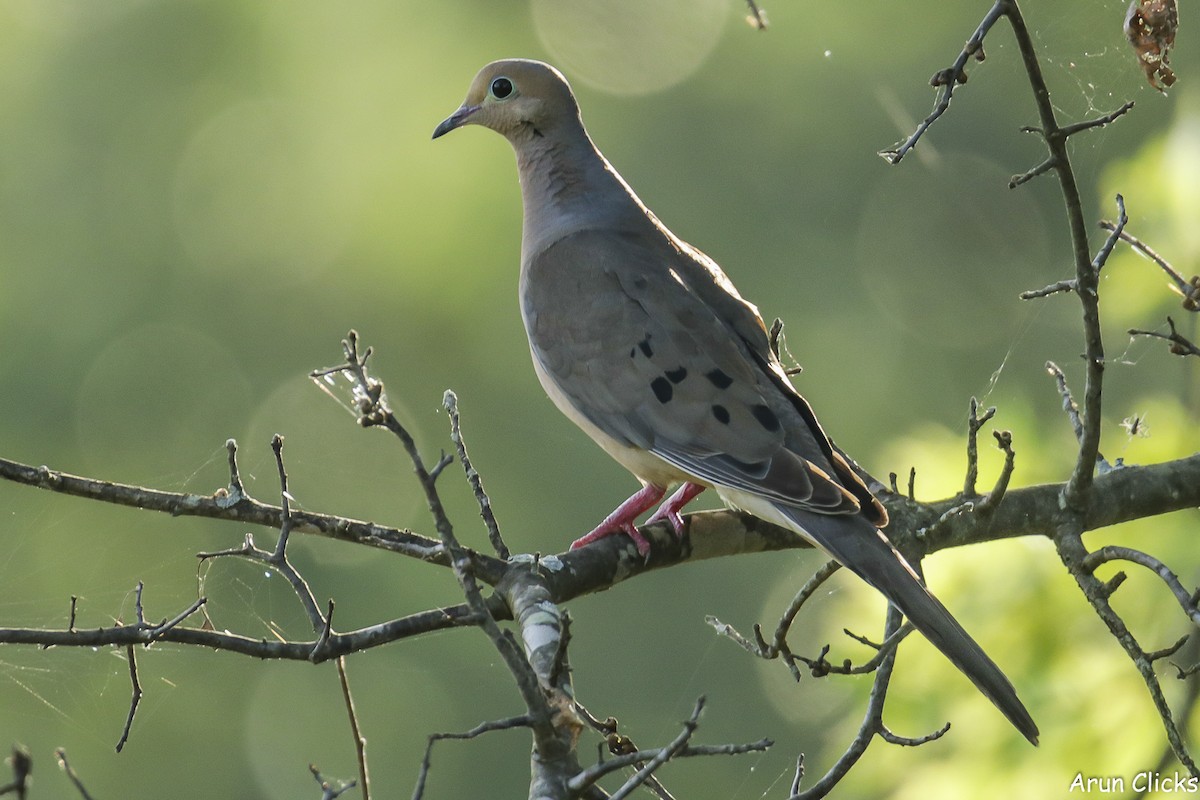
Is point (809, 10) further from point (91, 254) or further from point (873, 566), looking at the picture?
point (873, 566)

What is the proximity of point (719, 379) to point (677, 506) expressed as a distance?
0.28 metres

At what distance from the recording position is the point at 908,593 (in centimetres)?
218

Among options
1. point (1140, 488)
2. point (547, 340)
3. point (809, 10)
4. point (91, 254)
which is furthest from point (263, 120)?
point (1140, 488)

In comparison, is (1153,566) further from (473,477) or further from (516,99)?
(516,99)

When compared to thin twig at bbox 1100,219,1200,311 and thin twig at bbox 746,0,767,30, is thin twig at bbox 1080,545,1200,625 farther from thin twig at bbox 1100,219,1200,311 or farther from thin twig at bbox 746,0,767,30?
thin twig at bbox 746,0,767,30

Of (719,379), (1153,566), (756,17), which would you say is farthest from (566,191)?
(1153,566)

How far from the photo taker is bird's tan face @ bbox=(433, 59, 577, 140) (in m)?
3.21

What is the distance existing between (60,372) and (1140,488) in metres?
8.20

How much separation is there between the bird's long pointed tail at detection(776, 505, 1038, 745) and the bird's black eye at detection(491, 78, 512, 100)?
1352mm

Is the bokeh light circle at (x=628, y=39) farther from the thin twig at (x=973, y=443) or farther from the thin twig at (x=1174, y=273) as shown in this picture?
the thin twig at (x=973, y=443)

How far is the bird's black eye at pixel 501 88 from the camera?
3.24m

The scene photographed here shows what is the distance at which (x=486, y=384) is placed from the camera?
34.1ft

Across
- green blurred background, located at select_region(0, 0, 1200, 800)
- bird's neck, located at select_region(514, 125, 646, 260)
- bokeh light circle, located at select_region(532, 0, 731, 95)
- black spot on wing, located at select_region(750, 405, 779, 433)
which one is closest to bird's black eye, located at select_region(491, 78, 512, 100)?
bird's neck, located at select_region(514, 125, 646, 260)

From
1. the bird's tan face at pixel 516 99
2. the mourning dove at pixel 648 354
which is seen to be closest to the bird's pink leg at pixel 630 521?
the mourning dove at pixel 648 354
